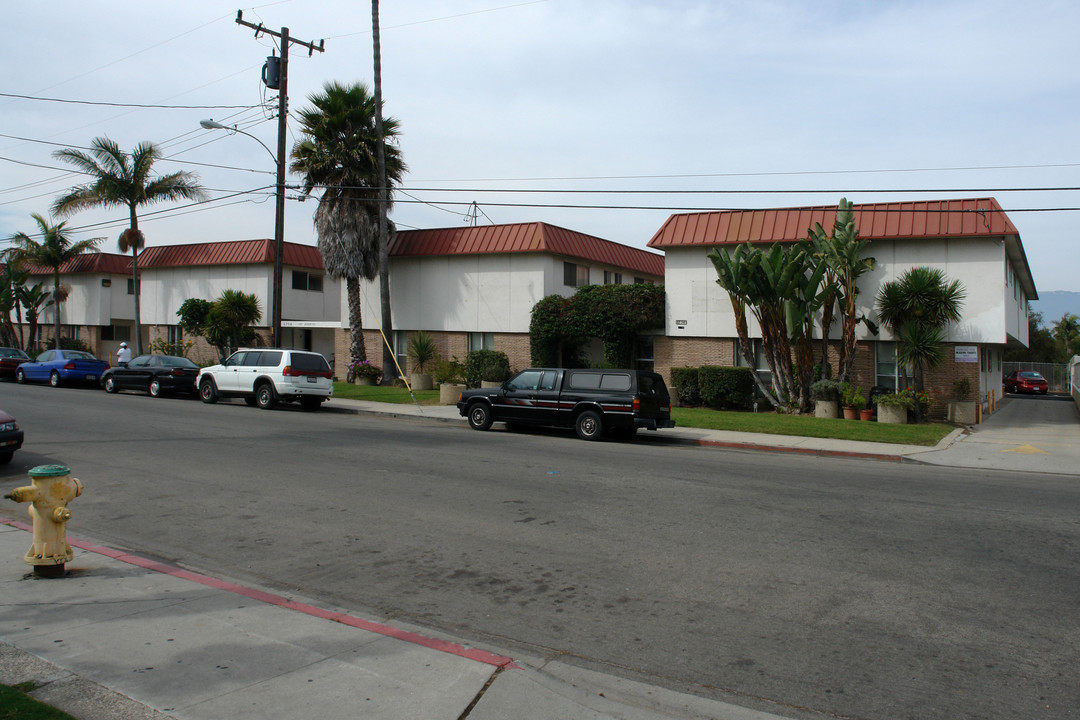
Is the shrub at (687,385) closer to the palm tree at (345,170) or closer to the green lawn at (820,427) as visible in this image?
the green lawn at (820,427)

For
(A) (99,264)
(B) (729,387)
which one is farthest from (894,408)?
(A) (99,264)

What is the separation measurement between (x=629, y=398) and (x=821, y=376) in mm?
8568

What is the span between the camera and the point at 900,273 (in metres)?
21.8

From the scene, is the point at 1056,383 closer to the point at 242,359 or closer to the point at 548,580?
the point at 242,359

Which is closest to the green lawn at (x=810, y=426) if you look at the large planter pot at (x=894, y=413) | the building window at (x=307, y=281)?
the large planter pot at (x=894, y=413)

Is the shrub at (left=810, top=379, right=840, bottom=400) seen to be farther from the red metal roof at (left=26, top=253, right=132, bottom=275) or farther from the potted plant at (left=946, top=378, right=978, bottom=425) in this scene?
the red metal roof at (left=26, top=253, right=132, bottom=275)

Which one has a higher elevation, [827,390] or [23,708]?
[827,390]

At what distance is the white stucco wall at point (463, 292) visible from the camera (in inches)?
1105

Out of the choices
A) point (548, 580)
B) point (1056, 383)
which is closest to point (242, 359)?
point (548, 580)

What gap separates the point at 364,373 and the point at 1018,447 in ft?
71.8

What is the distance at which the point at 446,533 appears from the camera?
26.6 ft

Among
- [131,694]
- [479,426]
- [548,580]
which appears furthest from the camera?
[479,426]

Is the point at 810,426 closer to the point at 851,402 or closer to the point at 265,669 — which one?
the point at 851,402

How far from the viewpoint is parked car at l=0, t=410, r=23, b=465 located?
11.7 metres
